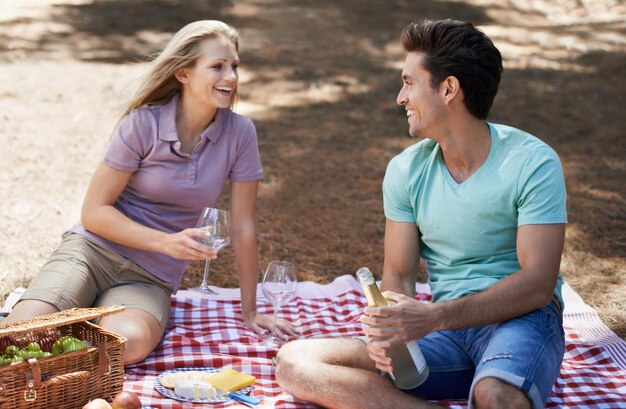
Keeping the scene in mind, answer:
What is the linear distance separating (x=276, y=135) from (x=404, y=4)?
25.1ft

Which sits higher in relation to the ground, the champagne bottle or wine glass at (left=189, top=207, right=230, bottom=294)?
wine glass at (left=189, top=207, right=230, bottom=294)

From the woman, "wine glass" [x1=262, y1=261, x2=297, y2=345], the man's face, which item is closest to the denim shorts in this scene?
"wine glass" [x1=262, y1=261, x2=297, y2=345]

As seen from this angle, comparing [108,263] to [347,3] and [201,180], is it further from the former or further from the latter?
[347,3]

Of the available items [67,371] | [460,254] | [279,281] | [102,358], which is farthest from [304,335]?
[67,371]

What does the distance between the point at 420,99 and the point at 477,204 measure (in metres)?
0.57

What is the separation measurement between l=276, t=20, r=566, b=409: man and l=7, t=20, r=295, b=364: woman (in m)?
0.97

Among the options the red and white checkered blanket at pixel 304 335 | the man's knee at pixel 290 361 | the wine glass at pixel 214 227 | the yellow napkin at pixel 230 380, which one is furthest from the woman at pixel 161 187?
the man's knee at pixel 290 361

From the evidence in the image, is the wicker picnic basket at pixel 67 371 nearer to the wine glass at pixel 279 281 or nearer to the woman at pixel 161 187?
the woman at pixel 161 187

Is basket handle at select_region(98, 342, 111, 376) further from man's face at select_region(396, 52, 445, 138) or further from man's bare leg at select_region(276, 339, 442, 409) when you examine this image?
man's face at select_region(396, 52, 445, 138)

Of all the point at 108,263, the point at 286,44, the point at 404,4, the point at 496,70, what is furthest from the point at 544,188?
the point at 404,4

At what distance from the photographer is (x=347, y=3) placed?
1641cm

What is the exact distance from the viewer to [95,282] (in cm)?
455

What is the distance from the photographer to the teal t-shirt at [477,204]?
3.69m

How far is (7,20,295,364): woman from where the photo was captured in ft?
14.6
